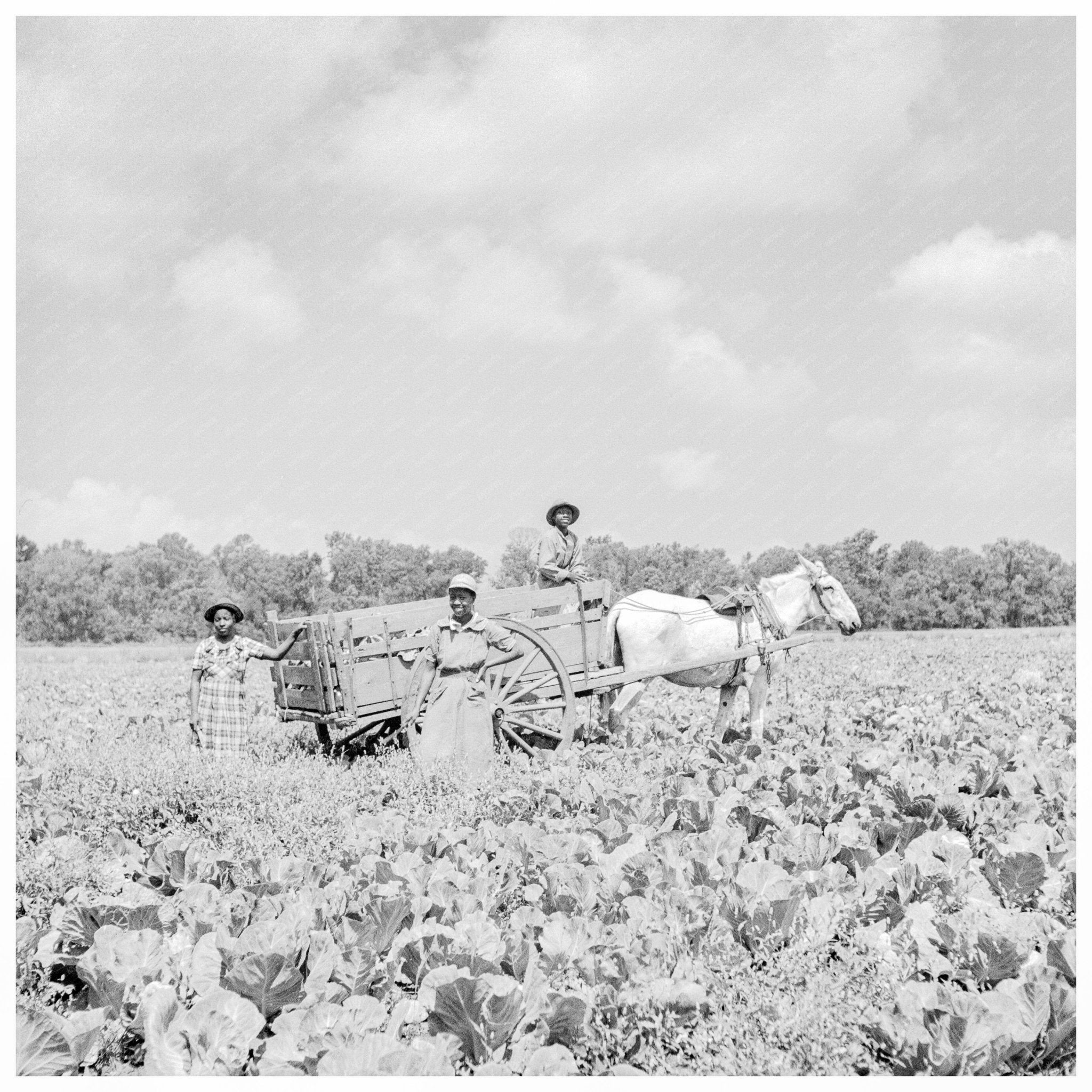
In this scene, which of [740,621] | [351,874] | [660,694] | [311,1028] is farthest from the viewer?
[660,694]

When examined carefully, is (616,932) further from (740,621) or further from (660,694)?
(660,694)

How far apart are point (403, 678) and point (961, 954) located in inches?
179

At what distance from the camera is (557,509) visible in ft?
30.8

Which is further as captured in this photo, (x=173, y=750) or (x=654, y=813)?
(x=173, y=750)

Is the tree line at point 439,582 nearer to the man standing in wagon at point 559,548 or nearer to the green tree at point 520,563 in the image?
the green tree at point 520,563

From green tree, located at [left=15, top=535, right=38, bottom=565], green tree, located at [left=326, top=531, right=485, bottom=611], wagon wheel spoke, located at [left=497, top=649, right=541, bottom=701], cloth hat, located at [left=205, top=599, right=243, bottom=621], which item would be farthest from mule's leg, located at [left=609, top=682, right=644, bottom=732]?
green tree, located at [left=326, top=531, right=485, bottom=611]

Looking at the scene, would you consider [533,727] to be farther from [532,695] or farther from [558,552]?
[558,552]

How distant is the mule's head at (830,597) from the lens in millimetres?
10055

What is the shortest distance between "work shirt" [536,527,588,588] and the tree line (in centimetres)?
2477

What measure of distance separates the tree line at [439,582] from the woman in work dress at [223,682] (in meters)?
26.9

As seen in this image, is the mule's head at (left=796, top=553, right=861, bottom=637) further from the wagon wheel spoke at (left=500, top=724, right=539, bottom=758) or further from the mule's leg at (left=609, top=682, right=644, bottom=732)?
the wagon wheel spoke at (left=500, top=724, right=539, bottom=758)

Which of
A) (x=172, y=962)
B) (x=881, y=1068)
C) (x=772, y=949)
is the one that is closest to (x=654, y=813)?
(x=772, y=949)

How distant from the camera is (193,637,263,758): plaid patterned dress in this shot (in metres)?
7.07

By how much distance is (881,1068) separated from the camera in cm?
306
